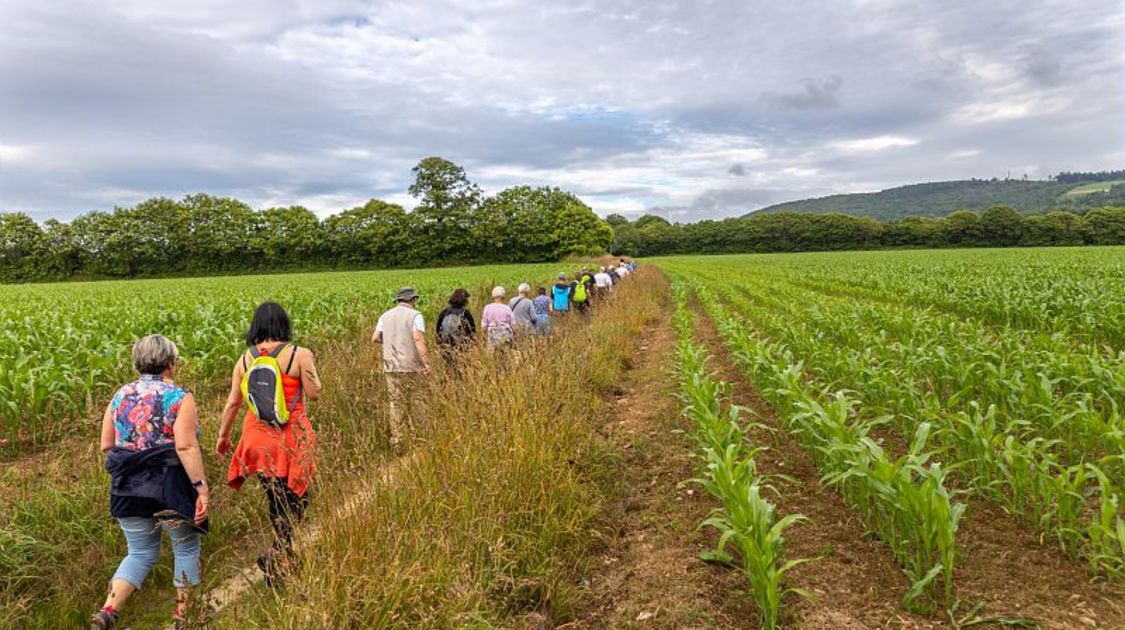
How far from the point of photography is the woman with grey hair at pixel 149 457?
10.1ft

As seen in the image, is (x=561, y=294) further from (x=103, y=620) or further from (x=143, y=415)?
(x=103, y=620)

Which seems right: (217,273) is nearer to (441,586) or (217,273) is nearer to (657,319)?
(657,319)

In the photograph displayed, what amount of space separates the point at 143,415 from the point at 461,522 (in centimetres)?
191

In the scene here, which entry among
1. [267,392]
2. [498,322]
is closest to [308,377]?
[267,392]

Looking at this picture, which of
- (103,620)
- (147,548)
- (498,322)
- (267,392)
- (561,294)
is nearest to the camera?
(103,620)

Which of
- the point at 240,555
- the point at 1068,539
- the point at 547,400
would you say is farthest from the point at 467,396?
the point at 1068,539

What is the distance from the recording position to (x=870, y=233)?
9325 centimetres

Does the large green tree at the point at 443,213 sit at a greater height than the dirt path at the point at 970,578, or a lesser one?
greater

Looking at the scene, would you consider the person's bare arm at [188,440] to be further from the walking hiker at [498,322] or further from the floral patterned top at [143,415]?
the walking hiker at [498,322]

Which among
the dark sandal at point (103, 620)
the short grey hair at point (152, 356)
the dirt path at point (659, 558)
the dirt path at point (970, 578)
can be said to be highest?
the short grey hair at point (152, 356)

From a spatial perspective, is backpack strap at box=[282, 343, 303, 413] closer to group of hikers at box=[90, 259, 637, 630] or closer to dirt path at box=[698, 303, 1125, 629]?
group of hikers at box=[90, 259, 637, 630]

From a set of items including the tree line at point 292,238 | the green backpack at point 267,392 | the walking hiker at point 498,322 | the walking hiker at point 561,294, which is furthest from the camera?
the tree line at point 292,238

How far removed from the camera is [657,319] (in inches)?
672

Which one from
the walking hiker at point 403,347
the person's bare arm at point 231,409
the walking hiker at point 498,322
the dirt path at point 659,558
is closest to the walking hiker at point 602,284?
the walking hiker at point 498,322
